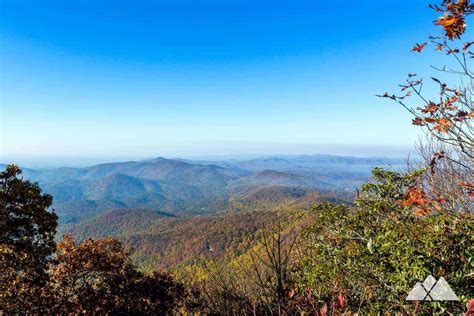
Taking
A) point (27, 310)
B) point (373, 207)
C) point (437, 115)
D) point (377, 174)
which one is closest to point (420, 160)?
point (377, 174)

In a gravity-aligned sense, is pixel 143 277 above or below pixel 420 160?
below

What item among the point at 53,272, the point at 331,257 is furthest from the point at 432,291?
the point at 53,272

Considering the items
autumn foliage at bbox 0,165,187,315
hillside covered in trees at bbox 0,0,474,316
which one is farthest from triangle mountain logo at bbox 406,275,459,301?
autumn foliage at bbox 0,165,187,315

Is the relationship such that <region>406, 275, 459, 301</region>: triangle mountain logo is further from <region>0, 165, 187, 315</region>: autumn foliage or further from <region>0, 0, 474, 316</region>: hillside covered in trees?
<region>0, 165, 187, 315</region>: autumn foliage

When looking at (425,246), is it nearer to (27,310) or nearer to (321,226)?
(321,226)

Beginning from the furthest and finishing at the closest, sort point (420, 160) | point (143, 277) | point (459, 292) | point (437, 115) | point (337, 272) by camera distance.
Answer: point (143, 277), point (420, 160), point (337, 272), point (459, 292), point (437, 115)

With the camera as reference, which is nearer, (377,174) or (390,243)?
(390,243)

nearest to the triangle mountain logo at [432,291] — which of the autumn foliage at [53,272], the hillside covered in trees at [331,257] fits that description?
the hillside covered in trees at [331,257]

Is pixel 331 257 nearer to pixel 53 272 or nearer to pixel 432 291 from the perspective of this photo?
pixel 432 291
